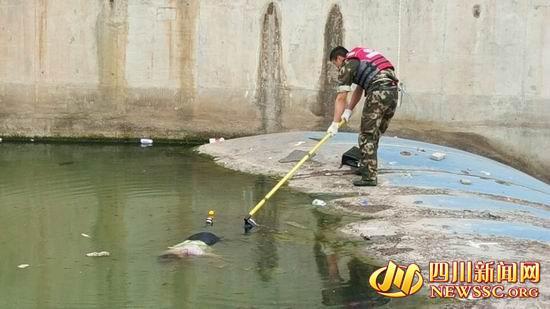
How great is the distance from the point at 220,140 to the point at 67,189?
117 inches

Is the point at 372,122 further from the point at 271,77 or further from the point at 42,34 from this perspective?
the point at 42,34

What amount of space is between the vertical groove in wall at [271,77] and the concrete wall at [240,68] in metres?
0.02

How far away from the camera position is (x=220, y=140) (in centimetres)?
928

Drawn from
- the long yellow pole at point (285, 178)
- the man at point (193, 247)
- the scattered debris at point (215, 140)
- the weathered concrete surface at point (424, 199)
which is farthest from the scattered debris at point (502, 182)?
the scattered debris at point (215, 140)

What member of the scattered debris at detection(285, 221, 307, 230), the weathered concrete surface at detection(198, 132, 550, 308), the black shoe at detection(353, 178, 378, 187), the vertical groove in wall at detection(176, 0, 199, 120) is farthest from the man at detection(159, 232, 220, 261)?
the vertical groove in wall at detection(176, 0, 199, 120)

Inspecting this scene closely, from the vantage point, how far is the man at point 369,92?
6.21 meters

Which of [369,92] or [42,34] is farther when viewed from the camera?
[42,34]

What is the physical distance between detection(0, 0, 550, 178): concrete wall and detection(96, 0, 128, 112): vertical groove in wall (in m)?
0.01

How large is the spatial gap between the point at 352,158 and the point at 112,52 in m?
4.61

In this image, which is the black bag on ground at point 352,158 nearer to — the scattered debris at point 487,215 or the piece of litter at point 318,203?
the piece of litter at point 318,203

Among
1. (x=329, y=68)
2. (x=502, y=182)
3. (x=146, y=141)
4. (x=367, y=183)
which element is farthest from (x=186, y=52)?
(x=502, y=182)

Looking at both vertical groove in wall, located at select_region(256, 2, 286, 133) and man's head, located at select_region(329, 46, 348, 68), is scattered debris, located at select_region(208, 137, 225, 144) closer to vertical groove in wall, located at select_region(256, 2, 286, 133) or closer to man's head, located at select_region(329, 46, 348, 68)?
vertical groove in wall, located at select_region(256, 2, 286, 133)

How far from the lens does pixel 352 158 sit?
22.6 ft

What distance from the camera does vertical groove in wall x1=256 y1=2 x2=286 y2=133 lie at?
973cm
